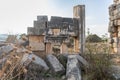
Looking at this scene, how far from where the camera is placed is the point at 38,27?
828 centimetres

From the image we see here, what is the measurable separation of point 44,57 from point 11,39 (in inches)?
69.0

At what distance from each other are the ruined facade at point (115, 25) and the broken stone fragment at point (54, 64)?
3.76 m

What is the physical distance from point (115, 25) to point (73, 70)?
4548 millimetres

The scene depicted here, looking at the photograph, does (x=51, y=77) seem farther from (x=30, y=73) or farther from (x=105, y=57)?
(x=105, y=57)

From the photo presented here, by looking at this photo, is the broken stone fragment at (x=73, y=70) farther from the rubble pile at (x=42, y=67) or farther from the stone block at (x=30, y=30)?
the stone block at (x=30, y=30)

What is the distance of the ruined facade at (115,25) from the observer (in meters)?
8.85

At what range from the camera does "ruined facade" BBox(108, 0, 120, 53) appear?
29.0 feet

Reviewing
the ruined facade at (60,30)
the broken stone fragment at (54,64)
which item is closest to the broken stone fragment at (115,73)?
the broken stone fragment at (54,64)

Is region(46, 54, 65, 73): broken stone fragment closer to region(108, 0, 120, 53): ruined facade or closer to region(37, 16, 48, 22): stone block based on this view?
region(37, 16, 48, 22): stone block

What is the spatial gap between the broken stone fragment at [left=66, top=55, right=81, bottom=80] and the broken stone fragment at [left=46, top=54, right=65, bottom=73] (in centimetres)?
20

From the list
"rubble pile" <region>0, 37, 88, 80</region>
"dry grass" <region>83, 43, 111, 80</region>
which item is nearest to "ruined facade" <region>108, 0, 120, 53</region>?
"dry grass" <region>83, 43, 111, 80</region>

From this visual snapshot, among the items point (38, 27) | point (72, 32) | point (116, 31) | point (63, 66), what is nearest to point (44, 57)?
point (63, 66)

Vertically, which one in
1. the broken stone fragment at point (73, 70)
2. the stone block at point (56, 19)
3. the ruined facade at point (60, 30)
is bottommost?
the broken stone fragment at point (73, 70)

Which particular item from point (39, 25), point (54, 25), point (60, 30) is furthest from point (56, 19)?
point (39, 25)
